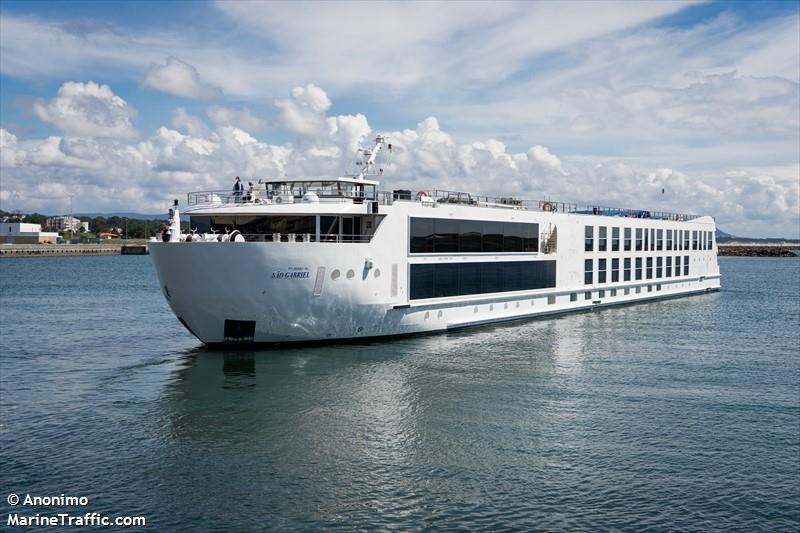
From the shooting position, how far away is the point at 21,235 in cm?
17862

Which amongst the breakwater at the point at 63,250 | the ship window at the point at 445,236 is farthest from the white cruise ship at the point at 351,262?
the breakwater at the point at 63,250

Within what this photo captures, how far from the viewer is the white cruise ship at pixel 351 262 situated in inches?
1113

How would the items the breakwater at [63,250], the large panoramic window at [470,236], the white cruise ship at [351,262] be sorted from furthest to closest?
the breakwater at [63,250] < the large panoramic window at [470,236] < the white cruise ship at [351,262]

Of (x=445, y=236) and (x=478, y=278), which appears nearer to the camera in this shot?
(x=445, y=236)

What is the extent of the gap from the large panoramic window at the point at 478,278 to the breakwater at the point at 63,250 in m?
144

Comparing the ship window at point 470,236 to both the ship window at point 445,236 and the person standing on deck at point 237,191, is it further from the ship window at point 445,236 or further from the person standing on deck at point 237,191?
the person standing on deck at point 237,191

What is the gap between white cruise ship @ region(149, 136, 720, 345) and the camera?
28.3m

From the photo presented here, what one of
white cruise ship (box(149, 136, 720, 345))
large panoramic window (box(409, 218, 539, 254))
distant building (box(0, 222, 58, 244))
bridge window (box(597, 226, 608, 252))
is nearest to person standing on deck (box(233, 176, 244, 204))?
white cruise ship (box(149, 136, 720, 345))

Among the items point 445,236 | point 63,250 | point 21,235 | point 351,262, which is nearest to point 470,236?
point 445,236

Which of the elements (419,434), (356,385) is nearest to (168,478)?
(419,434)

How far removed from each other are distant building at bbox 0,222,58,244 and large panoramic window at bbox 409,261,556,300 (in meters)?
173

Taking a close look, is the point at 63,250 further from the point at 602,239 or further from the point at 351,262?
the point at 351,262

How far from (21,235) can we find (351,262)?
179544 millimetres

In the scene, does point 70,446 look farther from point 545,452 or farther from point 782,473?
point 782,473
